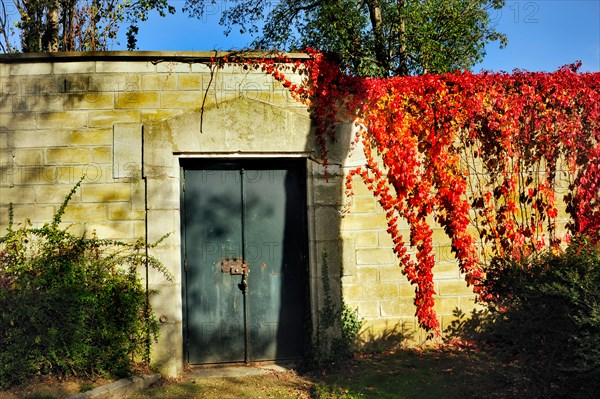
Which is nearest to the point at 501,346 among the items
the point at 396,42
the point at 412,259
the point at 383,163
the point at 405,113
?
the point at 412,259

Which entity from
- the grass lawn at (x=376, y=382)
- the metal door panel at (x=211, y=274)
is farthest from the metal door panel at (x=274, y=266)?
the grass lawn at (x=376, y=382)

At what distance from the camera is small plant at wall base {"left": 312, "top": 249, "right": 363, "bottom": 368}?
6.40 m

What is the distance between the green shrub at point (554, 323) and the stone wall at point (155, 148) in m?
2.18

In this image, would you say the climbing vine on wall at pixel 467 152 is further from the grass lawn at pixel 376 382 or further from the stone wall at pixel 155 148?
the grass lawn at pixel 376 382

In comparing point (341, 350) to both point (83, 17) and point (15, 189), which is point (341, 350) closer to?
point (15, 189)

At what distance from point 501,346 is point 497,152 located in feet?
10.0

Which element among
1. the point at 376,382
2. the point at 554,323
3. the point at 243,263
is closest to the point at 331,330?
the point at 376,382

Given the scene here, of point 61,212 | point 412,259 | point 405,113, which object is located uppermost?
point 405,113

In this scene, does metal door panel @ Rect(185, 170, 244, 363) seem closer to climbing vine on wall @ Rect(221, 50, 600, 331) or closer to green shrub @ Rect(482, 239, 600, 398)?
climbing vine on wall @ Rect(221, 50, 600, 331)

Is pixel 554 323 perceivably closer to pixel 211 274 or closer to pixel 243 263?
pixel 243 263

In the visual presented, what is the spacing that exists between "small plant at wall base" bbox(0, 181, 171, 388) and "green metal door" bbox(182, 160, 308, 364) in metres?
0.57

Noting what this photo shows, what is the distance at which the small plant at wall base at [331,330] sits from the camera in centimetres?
640

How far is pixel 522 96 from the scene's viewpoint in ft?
22.9

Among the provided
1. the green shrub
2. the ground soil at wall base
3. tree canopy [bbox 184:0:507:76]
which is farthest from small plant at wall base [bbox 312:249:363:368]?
tree canopy [bbox 184:0:507:76]
